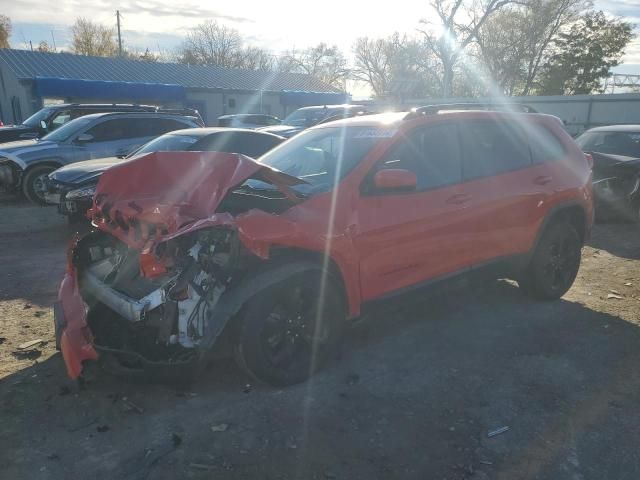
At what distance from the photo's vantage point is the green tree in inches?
1480

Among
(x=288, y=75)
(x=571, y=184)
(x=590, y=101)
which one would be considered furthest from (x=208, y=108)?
(x=571, y=184)

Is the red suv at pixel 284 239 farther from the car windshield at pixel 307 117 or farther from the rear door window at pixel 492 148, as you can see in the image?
the car windshield at pixel 307 117

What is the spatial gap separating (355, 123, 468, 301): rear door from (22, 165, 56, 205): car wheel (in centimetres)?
868

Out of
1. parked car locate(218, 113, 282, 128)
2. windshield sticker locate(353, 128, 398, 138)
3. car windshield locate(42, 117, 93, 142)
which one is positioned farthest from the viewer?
parked car locate(218, 113, 282, 128)

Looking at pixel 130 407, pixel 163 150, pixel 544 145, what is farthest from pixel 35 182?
pixel 544 145

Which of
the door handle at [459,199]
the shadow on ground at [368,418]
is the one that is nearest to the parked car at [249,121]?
the door handle at [459,199]

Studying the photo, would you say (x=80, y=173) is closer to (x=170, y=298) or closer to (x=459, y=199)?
(x=170, y=298)

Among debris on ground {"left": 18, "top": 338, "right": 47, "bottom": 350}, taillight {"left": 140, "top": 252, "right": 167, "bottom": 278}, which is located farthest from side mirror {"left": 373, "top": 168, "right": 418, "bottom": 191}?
debris on ground {"left": 18, "top": 338, "right": 47, "bottom": 350}

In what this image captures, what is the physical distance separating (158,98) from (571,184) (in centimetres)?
2430

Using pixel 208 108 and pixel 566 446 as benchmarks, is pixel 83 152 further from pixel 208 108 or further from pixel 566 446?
pixel 208 108

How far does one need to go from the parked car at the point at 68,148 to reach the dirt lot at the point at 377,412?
6406 millimetres

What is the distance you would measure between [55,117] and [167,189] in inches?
457

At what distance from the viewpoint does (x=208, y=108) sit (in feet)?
100

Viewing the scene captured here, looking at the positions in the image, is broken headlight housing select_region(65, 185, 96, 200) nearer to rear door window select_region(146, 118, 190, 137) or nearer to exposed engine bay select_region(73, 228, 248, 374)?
exposed engine bay select_region(73, 228, 248, 374)
